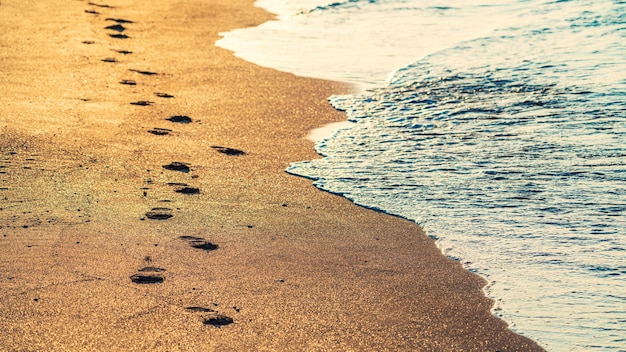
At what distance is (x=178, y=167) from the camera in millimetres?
5656

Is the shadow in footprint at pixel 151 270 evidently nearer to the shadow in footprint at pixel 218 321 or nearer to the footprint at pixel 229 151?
the shadow in footprint at pixel 218 321

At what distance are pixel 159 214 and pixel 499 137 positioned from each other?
3.18m

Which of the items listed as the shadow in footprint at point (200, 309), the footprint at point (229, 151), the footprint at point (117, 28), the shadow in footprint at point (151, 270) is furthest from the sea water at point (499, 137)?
the shadow in footprint at point (151, 270)

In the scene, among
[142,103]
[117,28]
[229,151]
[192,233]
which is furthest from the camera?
[117,28]

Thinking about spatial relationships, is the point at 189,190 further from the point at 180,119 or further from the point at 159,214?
the point at 180,119

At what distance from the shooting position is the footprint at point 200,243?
14.7ft

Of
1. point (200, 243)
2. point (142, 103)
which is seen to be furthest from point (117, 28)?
point (200, 243)

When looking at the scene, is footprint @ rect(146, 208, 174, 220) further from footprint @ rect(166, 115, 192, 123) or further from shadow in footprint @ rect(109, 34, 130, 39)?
shadow in footprint @ rect(109, 34, 130, 39)

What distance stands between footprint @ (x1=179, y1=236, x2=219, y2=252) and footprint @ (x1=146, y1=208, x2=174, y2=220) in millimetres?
330

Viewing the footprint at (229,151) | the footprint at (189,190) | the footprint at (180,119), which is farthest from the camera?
the footprint at (180,119)

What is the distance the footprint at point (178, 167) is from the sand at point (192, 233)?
0.02 metres

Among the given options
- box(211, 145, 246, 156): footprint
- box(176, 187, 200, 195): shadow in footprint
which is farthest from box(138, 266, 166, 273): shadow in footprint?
box(211, 145, 246, 156): footprint

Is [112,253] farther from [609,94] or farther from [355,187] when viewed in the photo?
[609,94]

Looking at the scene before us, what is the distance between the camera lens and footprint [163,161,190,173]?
18.5ft
